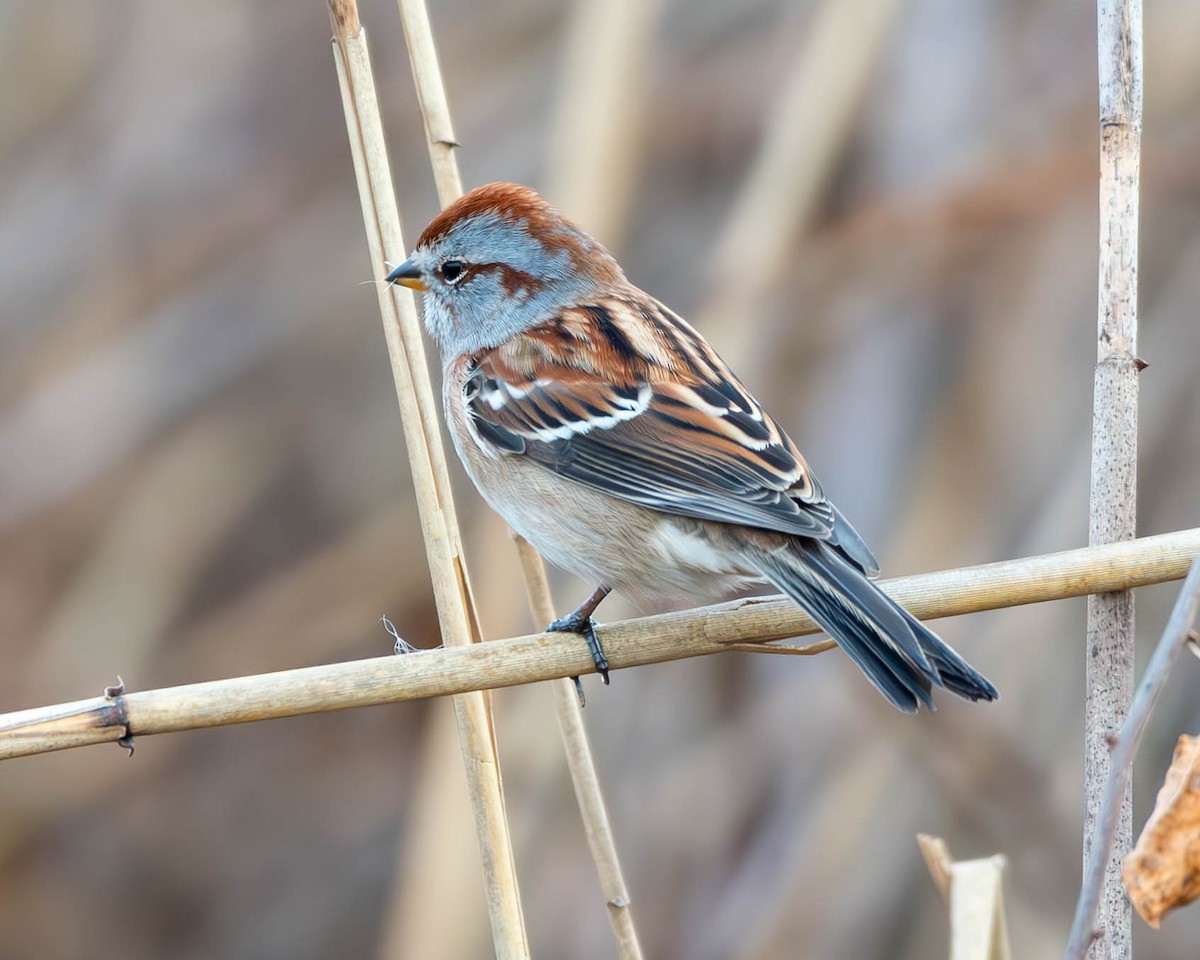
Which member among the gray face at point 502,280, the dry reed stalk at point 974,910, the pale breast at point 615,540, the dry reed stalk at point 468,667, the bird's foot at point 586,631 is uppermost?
the gray face at point 502,280

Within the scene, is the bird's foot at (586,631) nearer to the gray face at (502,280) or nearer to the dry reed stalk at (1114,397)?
the dry reed stalk at (1114,397)

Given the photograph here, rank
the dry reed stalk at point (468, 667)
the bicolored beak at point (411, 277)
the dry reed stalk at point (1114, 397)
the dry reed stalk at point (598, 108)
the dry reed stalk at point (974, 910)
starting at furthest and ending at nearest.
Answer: the dry reed stalk at point (598, 108) → the bicolored beak at point (411, 277) → the dry reed stalk at point (1114, 397) → the dry reed stalk at point (468, 667) → the dry reed stalk at point (974, 910)

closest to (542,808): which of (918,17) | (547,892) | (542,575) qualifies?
(547,892)

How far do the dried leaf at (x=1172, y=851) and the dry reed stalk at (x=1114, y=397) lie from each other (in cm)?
49

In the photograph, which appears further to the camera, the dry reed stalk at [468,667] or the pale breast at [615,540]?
the pale breast at [615,540]

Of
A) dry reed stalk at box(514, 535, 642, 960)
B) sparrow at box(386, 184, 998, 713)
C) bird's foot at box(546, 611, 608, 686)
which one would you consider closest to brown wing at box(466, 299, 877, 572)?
sparrow at box(386, 184, 998, 713)

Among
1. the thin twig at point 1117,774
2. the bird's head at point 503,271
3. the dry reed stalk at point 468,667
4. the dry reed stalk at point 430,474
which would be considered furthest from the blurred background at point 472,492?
the thin twig at point 1117,774

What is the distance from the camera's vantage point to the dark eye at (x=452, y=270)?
299 cm

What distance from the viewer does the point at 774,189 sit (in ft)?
11.8

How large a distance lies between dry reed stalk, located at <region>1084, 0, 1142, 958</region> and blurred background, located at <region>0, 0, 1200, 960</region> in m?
1.55

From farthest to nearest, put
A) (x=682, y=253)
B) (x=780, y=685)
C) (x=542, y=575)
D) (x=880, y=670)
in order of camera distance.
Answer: (x=682, y=253) < (x=780, y=685) < (x=542, y=575) < (x=880, y=670)

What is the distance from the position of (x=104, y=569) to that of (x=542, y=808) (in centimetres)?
156

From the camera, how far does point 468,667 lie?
1.88m

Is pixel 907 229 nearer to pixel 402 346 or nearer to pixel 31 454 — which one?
pixel 402 346
